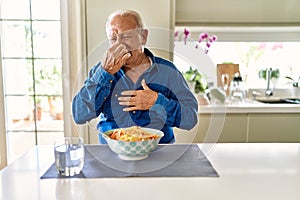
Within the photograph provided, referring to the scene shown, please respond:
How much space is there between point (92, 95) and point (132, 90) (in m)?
0.20

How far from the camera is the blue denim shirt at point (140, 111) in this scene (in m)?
1.40

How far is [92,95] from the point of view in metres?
1.39

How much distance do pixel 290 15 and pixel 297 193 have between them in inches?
80.7

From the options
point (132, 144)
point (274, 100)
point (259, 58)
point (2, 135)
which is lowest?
point (2, 135)

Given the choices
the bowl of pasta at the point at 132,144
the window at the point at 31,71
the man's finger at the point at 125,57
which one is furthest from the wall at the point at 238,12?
the bowl of pasta at the point at 132,144

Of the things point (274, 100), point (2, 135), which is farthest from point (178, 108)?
point (274, 100)

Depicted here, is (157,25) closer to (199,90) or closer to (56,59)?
(199,90)

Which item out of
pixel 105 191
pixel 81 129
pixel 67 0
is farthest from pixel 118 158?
pixel 67 0

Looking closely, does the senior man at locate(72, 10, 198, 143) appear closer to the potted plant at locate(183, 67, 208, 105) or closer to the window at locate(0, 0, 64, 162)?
the potted plant at locate(183, 67, 208, 105)

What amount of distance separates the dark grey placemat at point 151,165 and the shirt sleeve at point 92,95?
23 cm

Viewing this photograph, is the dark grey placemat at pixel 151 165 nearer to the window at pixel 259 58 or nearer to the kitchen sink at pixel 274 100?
the kitchen sink at pixel 274 100

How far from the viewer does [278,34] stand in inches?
113

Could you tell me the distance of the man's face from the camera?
4.49 feet

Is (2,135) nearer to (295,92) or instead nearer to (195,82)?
(195,82)
